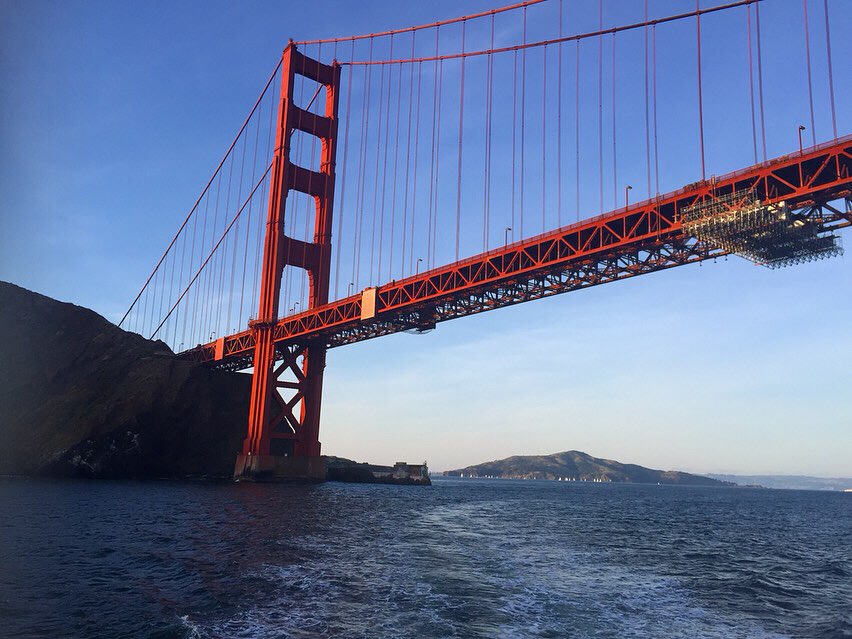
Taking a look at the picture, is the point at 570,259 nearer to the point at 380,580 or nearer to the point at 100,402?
the point at 380,580

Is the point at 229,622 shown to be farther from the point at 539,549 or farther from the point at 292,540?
the point at 539,549

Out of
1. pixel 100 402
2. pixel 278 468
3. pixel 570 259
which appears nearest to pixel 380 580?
pixel 570 259

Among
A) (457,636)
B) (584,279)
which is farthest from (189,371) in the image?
(457,636)

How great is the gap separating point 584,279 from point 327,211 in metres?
37.1

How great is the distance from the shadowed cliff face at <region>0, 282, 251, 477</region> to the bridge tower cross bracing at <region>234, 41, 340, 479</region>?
1041cm

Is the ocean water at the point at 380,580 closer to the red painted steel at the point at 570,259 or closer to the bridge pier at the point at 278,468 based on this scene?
the red painted steel at the point at 570,259

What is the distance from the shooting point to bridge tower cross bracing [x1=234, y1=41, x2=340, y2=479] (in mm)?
65562

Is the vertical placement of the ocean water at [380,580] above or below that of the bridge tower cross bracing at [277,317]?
below

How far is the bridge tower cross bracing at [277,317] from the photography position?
65562 millimetres

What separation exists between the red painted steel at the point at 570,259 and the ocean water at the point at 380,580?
16.8m

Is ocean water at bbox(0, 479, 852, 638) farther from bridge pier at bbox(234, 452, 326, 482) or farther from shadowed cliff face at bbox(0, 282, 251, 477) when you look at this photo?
shadowed cliff face at bbox(0, 282, 251, 477)

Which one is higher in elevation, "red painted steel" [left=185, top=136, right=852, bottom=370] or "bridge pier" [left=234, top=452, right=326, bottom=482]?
"red painted steel" [left=185, top=136, right=852, bottom=370]

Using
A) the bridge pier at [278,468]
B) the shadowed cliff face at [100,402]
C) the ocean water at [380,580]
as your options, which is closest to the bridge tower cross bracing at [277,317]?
the bridge pier at [278,468]

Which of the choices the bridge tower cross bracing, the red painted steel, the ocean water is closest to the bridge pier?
the bridge tower cross bracing
